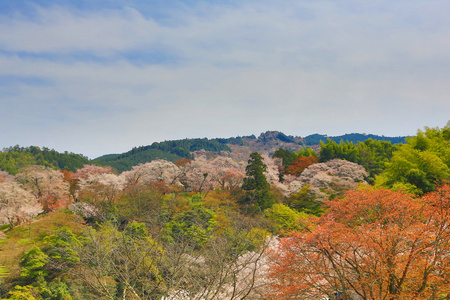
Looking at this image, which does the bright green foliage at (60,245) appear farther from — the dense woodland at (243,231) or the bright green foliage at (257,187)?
the bright green foliage at (257,187)

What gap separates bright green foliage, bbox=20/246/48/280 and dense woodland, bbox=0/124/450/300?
72 mm

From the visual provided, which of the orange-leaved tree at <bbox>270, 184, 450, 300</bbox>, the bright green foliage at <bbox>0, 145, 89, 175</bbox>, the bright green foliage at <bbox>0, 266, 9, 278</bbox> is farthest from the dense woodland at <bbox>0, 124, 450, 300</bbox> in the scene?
the bright green foliage at <bbox>0, 145, 89, 175</bbox>

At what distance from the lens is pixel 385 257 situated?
6.86 m

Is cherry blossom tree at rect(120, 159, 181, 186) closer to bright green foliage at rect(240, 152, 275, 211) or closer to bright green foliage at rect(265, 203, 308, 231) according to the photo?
bright green foliage at rect(240, 152, 275, 211)

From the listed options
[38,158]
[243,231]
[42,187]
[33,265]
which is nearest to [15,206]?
[42,187]

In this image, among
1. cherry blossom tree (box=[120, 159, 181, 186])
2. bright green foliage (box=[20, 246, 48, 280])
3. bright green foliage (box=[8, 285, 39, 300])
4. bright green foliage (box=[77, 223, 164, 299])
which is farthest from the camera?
cherry blossom tree (box=[120, 159, 181, 186])

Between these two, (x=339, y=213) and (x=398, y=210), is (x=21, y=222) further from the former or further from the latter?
(x=398, y=210)

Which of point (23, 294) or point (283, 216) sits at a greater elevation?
point (283, 216)

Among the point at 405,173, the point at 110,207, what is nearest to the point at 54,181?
the point at 110,207

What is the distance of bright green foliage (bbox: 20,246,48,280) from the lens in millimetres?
11664

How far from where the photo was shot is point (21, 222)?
2047 centimetres

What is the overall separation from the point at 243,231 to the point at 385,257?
19.2 ft

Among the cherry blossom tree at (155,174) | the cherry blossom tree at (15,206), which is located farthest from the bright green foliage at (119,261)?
the cherry blossom tree at (155,174)

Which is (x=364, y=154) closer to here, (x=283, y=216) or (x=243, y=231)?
(x=283, y=216)
